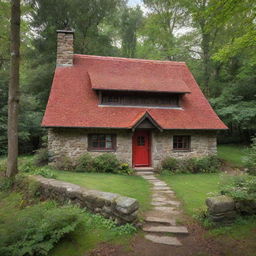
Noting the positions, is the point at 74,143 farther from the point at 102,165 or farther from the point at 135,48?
the point at 135,48

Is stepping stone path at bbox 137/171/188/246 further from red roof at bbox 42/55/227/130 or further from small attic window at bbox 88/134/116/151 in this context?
red roof at bbox 42/55/227/130

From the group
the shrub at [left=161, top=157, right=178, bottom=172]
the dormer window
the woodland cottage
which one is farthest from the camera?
the dormer window

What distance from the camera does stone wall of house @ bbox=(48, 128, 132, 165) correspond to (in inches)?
478

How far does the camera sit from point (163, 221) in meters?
5.45

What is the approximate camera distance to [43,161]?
12.7 metres

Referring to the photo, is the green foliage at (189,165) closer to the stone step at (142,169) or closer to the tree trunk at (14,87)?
the stone step at (142,169)

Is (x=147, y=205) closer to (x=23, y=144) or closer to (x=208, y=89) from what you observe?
(x=23, y=144)

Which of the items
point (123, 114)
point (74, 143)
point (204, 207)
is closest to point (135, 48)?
point (123, 114)

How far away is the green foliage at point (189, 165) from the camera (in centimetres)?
1282

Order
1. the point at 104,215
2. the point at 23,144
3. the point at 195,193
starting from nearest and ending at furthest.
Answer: the point at 104,215, the point at 195,193, the point at 23,144

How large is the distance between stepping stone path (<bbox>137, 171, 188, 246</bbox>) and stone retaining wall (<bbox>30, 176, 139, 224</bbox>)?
46cm

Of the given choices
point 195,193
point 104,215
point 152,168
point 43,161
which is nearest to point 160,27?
point 152,168

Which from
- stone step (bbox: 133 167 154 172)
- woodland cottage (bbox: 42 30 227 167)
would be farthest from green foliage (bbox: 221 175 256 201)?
stone step (bbox: 133 167 154 172)

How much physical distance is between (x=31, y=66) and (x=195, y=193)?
64.9ft
